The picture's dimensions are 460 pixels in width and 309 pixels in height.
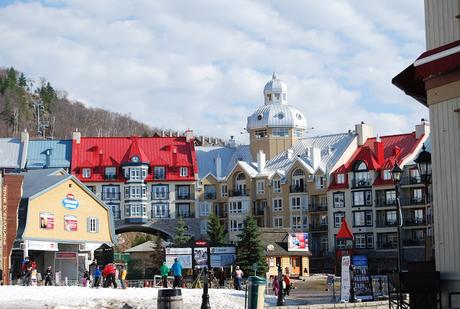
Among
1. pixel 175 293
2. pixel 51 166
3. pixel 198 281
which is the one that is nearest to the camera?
pixel 175 293

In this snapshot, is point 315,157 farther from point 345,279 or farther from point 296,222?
point 345,279

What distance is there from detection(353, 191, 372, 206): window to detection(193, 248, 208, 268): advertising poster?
3572 centimetres

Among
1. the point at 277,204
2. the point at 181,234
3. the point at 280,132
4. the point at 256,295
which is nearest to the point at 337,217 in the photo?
the point at 277,204

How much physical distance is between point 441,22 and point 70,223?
5150 cm

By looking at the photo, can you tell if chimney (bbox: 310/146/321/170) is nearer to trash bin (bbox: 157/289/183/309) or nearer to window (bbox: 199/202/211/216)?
window (bbox: 199/202/211/216)

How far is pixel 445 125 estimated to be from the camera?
15.4 metres

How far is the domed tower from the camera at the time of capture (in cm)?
10506

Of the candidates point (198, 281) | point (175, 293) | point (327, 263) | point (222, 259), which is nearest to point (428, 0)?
point (175, 293)

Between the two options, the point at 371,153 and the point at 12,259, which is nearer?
the point at 12,259

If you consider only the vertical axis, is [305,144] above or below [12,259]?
above

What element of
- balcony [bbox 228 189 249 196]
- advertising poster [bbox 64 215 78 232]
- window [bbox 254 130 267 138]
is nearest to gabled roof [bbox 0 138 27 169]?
balcony [bbox 228 189 249 196]

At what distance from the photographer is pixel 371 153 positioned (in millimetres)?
94375

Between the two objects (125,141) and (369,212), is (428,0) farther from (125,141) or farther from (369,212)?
(125,141)

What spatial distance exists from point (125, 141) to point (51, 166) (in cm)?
961
